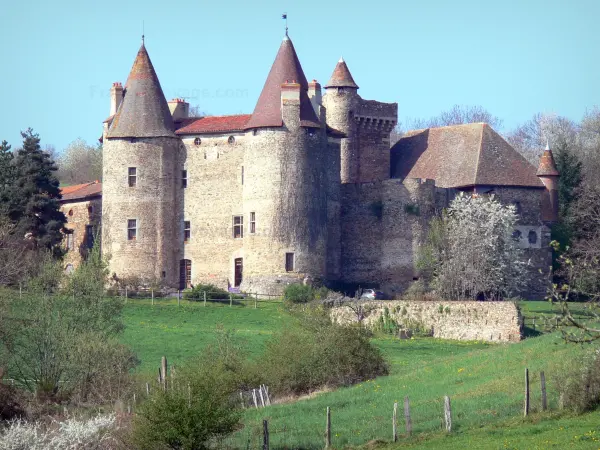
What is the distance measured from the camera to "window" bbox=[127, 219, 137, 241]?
58.6m

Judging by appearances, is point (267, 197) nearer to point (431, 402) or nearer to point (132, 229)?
point (132, 229)

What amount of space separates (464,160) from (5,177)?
1980 cm

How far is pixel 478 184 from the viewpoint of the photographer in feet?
201

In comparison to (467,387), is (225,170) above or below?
above

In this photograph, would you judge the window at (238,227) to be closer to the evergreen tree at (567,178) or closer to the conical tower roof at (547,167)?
the conical tower roof at (547,167)

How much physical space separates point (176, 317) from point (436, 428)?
22.9 m

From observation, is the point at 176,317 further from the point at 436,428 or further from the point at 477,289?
A: the point at 436,428

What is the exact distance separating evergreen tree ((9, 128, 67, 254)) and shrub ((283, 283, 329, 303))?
961cm

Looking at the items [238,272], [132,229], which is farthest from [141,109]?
[238,272]

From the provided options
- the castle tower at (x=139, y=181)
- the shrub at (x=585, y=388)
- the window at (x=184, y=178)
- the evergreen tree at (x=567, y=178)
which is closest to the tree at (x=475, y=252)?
the evergreen tree at (x=567, y=178)

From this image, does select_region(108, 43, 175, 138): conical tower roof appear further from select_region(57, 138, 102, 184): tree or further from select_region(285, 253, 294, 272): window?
select_region(57, 138, 102, 184): tree

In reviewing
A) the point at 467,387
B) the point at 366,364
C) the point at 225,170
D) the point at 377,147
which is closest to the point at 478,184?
the point at 377,147

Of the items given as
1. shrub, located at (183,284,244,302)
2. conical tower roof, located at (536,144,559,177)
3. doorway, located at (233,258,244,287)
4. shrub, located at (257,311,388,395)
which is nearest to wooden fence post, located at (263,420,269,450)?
shrub, located at (257,311,388,395)

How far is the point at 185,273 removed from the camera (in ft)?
197
